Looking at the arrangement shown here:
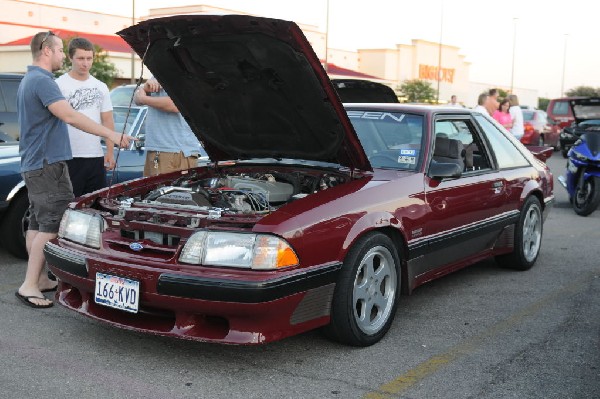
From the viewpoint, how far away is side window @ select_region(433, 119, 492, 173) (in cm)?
464

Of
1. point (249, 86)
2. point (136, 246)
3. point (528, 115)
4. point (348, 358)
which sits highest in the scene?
point (249, 86)

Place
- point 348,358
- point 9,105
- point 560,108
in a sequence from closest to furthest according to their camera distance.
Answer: point 348,358 → point 9,105 → point 560,108

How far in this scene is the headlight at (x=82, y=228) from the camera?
3848 millimetres

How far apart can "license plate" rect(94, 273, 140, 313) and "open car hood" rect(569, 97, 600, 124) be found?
12.0m

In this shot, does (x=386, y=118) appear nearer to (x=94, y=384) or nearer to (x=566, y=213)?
(x=94, y=384)

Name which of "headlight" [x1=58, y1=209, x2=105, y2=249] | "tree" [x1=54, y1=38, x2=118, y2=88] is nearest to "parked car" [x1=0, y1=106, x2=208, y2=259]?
"headlight" [x1=58, y1=209, x2=105, y2=249]

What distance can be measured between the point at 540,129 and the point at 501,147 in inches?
749

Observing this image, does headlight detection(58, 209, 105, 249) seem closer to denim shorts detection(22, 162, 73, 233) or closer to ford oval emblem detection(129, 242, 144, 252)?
ford oval emblem detection(129, 242, 144, 252)

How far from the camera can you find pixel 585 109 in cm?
1384

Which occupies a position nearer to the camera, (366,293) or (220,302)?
(220,302)

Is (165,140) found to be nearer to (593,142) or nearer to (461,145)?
(461,145)

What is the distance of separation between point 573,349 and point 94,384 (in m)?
2.59

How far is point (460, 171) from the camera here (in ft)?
15.0

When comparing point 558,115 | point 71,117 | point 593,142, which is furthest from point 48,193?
point 558,115
